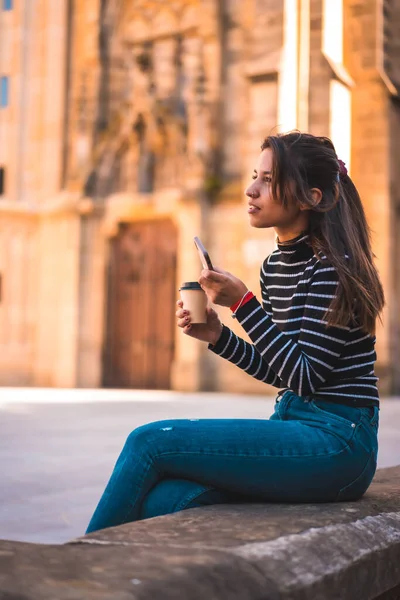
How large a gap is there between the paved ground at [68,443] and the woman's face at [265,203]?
1.74 meters

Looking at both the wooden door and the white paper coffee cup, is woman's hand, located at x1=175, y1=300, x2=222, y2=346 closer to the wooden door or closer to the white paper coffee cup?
the white paper coffee cup

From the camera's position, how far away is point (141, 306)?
52.0ft

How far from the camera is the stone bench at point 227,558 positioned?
4.71 feet

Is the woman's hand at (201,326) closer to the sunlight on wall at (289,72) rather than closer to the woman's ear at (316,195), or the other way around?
the woman's ear at (316,195)

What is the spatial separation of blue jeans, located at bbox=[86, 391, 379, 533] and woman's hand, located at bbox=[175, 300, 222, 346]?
1.11 feet

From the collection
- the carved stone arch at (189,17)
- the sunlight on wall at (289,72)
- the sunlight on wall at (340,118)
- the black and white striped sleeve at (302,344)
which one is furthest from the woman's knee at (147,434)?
the carved stone arch at (189,17)

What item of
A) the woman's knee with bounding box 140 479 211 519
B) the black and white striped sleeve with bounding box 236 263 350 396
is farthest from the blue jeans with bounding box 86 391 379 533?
the black and white striped sleeve with bounding box 236 263 350 396

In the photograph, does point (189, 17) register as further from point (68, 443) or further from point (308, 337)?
point (308, 337)

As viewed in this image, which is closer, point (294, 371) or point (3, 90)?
point (294, 371)

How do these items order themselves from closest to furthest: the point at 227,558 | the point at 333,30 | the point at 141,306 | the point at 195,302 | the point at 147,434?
the point at 227,558
the point at 147,434
the point at 195,302
the point at 333,30
the point at 141,306

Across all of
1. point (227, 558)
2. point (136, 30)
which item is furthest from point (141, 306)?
point (227, 558)

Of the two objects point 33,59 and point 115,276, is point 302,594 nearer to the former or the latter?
point 115,276

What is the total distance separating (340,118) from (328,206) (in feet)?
42.1

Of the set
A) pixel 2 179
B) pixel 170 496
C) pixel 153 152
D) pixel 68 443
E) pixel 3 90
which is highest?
pixel 3 90
